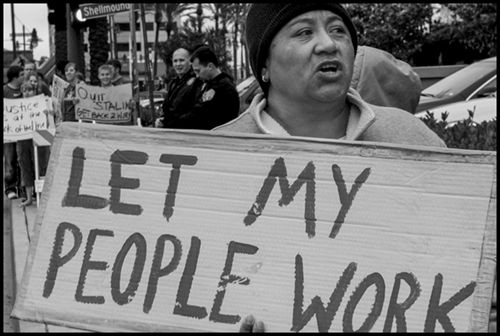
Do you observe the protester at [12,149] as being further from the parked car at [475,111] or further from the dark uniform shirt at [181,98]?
the parked car at [475,111]

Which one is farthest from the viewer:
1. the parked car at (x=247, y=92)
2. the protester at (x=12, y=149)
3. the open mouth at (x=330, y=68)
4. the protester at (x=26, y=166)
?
the parked car at (x=247, y=92)

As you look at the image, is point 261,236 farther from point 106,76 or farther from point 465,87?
point 465,87

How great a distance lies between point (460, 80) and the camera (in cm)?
1027

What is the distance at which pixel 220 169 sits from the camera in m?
2.14

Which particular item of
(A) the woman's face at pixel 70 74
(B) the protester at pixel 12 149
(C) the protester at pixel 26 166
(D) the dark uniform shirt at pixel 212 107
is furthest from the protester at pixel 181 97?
(B) the protester at pixel 12 149

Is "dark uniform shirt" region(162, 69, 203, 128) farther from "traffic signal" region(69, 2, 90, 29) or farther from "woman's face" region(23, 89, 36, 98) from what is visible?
"woman's face" region(23, 89, 36, 98)

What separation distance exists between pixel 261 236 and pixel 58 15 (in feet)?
33.1

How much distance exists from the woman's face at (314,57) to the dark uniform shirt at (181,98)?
14.7 ft

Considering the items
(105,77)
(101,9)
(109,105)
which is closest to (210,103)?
(109,105)

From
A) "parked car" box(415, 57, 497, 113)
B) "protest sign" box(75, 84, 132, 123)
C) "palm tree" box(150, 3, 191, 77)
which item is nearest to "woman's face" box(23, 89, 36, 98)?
"protest sign" box(75, 84, 132, 123)

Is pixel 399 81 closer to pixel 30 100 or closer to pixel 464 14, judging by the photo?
pixel 30 100

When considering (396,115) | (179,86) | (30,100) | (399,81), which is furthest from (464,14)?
(396,115)

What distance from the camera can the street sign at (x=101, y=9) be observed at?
8.48 meters

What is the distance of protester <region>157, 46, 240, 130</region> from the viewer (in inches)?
264
